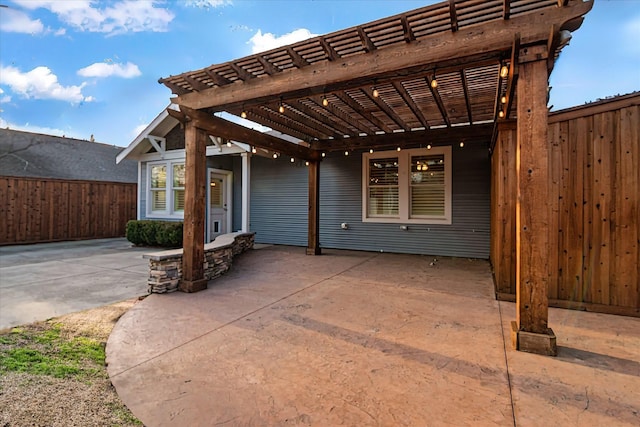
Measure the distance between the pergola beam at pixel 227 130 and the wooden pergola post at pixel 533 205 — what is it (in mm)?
3822

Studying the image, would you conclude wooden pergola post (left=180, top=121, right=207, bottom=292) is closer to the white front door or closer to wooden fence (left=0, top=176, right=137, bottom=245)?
the white front door

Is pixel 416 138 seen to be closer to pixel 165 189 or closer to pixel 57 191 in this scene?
pixel 165 189

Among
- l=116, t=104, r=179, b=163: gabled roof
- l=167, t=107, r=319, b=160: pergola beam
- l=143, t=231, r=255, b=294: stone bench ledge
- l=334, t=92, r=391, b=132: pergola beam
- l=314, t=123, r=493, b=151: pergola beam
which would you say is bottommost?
l=143, t=231, r=255, b=294: stone bench ledge

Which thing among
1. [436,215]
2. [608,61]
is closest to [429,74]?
[436,215]

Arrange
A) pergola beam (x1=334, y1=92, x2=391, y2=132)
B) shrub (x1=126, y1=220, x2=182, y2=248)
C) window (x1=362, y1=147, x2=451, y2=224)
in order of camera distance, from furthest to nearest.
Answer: shrub (x1=126, y1=220, x2=182, y2=248) → window (x1=362, y1=147, x2=451, y2=224) → pergola beam (x1=334, y1=92, x2=391, y2=132)

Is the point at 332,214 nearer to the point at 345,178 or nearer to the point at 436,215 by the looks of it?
the point at 345,178

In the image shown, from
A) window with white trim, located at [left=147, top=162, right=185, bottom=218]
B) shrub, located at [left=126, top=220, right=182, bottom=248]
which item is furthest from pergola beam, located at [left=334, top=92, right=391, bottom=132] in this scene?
window with white trim, located at [left=147, top=162, right=185, bottom=218]

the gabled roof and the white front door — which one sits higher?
the gabled roof

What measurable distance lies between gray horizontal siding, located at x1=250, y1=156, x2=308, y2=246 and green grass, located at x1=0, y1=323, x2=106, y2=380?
20.5ft

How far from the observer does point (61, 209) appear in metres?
10.3

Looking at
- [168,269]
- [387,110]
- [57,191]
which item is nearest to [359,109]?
[387,110]

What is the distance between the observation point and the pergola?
8.29ft

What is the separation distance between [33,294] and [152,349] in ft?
9.40

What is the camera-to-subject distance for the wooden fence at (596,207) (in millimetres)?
3238
